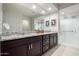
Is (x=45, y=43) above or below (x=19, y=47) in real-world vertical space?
below

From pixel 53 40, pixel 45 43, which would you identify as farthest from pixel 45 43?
pixel 53 40

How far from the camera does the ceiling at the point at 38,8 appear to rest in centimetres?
201

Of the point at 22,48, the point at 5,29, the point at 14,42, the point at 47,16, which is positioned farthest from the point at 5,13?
the point at 47,16

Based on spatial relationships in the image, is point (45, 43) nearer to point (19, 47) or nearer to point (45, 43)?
point (45, 43)

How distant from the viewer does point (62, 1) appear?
1937mm

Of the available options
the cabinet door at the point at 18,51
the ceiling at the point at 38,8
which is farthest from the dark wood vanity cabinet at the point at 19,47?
the ceiling at the point at 38,8

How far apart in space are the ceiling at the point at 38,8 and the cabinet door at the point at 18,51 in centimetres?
70

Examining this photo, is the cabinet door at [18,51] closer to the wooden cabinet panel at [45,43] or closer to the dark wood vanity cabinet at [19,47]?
the dark wood vanity cabinet at [19,47]

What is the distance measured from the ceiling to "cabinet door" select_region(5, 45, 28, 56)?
27.4 inches

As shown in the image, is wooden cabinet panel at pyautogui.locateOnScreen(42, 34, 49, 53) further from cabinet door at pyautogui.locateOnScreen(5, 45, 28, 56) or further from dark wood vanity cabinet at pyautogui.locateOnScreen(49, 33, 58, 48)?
cabinet door at pyautogui.locateOnScreen(5, 45, 28, 56)

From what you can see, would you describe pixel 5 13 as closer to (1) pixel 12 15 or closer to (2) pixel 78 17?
(1) pixel 12 15

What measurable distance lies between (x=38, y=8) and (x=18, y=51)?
1.02 meters

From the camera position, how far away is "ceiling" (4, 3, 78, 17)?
6.59ft

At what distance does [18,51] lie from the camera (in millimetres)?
1835
